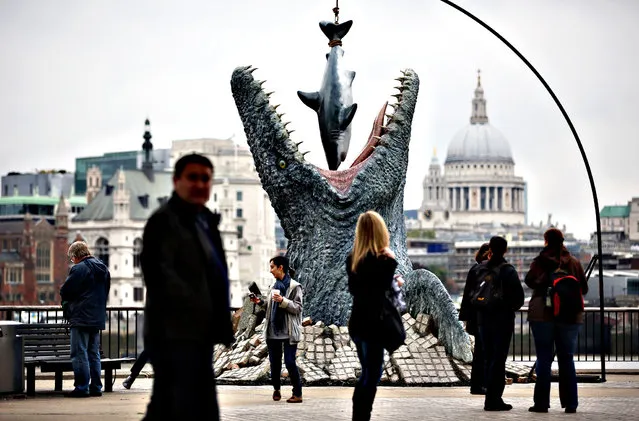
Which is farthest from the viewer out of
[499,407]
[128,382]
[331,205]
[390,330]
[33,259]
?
[33,259]

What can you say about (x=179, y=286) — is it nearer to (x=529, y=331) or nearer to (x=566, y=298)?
(x=566, y=298)

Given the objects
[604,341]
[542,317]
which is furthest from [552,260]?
[604,341]

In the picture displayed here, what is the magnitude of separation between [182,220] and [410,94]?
11.3m

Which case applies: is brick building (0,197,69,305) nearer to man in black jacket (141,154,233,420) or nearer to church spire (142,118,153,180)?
church spire (142,118,153,180)

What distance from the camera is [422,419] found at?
15344 mm

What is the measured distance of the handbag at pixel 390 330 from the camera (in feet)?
44.0

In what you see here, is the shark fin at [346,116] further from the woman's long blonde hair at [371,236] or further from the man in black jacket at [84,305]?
the woman's long blonde hair at [371,236]

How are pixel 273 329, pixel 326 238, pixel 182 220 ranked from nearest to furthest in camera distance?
pixel 182 220, pixel 273 329, pixel 326 238

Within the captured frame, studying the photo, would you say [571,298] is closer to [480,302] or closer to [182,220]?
[480,302]

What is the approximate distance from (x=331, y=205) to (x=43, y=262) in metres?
149

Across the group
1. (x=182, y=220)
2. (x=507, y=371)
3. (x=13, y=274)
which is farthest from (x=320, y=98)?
(x=13, y=274)

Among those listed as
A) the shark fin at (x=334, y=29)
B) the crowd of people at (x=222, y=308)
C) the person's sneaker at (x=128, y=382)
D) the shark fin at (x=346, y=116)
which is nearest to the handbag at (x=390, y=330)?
the crowd of people at (x=222, y=308)

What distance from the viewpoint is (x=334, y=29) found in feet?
73.8

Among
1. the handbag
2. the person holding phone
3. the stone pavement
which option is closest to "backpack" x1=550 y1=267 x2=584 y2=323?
the stone pavement
